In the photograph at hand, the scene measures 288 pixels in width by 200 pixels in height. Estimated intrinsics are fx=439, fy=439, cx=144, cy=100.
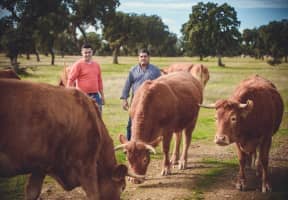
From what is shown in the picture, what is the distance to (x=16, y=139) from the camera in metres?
4.01

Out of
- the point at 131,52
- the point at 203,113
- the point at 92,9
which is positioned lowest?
the point at 203,113

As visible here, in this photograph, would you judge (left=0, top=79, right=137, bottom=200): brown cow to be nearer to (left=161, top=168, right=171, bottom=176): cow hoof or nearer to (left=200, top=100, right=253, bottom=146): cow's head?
(left=200, top=100, right=253, bottom=146): cow's head

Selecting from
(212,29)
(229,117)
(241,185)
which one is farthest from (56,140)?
(212,29)

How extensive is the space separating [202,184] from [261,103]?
1516mm

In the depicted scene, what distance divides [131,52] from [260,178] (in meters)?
3.80

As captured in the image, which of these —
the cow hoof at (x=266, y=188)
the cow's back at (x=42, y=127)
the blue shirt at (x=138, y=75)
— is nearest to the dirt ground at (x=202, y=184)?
the cow hoof at (x=266, y=188)

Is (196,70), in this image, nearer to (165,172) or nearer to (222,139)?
(165,172)

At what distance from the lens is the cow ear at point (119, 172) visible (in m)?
4.77

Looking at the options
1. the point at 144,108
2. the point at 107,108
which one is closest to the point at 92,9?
the point at 144,108

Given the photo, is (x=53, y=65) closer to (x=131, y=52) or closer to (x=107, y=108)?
(x=131, y=52)

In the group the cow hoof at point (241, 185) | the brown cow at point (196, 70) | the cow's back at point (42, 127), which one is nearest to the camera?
the cow's back at point (42, 127)

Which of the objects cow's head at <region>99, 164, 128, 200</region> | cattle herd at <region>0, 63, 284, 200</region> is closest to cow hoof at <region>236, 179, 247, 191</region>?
cattle herd at <region>0, 63, 284, 200</region>

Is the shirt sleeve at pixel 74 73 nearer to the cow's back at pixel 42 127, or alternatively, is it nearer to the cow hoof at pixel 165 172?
the cow hoof at pixel 165 172

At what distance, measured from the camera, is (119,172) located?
15.7ft
